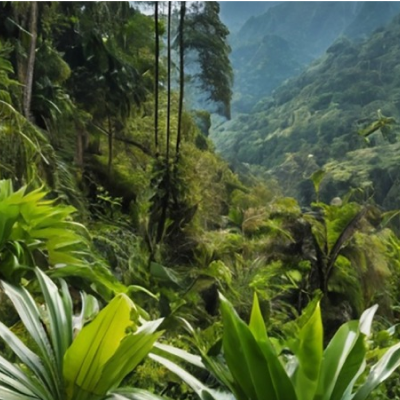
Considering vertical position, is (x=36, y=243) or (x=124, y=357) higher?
(x=36, y=243)

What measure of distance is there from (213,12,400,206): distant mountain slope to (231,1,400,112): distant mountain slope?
362cm

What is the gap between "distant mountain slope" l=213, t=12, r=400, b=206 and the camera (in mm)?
18078

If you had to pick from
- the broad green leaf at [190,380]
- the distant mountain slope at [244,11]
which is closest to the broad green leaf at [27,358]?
the broad green leaf at [190,380]

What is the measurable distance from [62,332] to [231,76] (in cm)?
759

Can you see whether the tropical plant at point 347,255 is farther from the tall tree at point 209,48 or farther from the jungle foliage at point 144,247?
the tall tree at point 209,48

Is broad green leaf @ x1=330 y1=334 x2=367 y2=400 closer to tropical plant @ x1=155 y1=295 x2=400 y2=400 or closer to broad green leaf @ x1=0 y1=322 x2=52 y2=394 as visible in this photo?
tropical plant @ x1=155 y1=295 x2=400 y2=400

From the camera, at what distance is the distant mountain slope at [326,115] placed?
18.1 m

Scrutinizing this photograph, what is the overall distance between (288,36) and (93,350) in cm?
3982

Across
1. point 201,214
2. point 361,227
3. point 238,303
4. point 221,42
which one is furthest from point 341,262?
point 221,42

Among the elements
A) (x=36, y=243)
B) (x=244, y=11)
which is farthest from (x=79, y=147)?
(x=244, y=11)

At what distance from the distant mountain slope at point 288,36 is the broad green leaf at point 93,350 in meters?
27.0

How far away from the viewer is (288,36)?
124 feet

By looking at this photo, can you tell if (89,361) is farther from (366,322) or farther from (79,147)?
(79,147)

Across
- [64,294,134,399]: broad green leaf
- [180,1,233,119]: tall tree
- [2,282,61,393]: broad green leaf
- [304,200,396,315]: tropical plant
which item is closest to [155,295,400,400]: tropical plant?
[64,294,134,399]: broad green leaf
